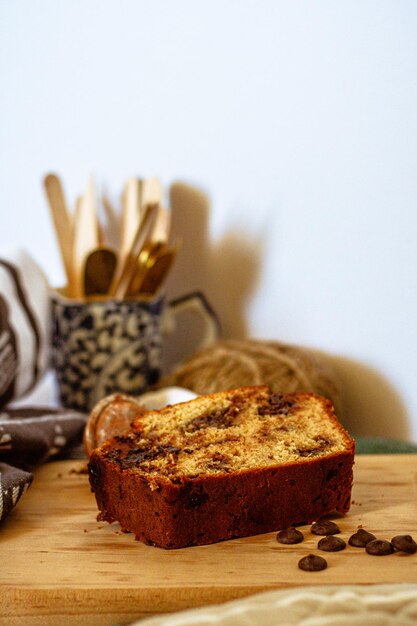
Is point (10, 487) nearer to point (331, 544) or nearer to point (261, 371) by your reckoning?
point (331, 544)

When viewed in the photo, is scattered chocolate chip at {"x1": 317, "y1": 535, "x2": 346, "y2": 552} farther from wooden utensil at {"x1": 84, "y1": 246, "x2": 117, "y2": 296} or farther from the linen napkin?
wooden utensil at {"x1": 84, "y1": 246, "x2": 117, "y2": 296}

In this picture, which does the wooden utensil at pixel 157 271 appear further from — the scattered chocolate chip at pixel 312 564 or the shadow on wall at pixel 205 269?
the scattered chocolate chip at pixel 312 564

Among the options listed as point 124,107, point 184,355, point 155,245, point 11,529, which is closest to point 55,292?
point 155,245

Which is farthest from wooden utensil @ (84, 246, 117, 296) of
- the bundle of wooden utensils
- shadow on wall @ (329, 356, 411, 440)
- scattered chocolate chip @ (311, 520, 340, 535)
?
scattered chocolate chip @ (311, 520, 340, 535)

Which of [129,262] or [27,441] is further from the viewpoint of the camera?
[129,262]

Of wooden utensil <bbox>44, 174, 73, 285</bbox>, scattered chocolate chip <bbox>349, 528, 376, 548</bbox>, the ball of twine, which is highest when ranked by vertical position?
wooden utensil <bbox>44, 174, 73, 285</bbox>

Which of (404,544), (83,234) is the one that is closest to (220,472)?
(404,544)
